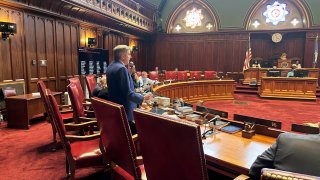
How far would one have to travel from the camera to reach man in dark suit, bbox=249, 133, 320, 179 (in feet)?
3.60

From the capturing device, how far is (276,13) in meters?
11.9

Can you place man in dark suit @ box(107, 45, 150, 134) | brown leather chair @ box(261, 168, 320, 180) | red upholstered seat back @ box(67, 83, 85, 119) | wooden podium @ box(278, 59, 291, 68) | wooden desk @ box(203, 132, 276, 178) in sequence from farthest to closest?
wooden podium @ box(278, 59, 291, 68) → red upholstered seat back @ box(67, 83, 85, 119) → man in dark suit @ box(107, 45, 150, 134) → wooden desk @ box(203, 132, 276, 178) → brown leather chair @ box(261, 168, 320, 180)

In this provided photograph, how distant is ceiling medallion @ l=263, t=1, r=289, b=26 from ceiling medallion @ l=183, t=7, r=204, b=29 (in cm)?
313

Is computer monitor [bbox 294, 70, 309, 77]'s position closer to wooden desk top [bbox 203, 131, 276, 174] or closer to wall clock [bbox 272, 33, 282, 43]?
wall clock [bbox 272, 33, 282, 43]

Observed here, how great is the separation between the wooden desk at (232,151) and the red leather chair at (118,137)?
19.9 inches

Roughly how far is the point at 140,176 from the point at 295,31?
12.0m

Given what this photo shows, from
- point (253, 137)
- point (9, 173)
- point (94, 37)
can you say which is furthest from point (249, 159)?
point (94, 37)

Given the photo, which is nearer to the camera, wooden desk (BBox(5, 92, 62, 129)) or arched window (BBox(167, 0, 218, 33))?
wooden desk (BBox(5, 92, 62, 129))

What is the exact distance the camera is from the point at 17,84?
5.88 meters

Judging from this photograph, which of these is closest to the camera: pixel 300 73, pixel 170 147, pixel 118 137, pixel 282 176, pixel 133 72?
pixel 282 176

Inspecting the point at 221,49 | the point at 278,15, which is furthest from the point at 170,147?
the point at 278,15

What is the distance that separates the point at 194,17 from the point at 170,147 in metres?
12.4

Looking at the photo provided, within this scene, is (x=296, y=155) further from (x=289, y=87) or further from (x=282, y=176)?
(x=289, y=87)

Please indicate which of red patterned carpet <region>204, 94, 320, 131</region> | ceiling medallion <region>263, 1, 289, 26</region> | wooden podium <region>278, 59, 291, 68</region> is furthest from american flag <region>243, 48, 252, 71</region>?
red patterned carpet <region>204, 94, 320, 131</region>
